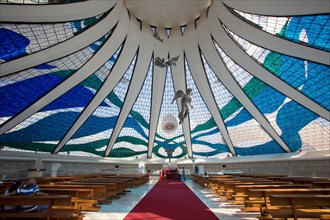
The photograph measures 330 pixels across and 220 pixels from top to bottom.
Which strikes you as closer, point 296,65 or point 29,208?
point 29,208

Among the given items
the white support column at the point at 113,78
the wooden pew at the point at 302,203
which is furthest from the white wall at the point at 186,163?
the wooden pew at the point at 302,203

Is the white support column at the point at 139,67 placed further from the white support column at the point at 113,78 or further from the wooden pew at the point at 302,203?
the wooden pew at the point at 302,203

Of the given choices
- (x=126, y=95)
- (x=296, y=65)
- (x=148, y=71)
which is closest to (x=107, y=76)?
(x=126, y=95)

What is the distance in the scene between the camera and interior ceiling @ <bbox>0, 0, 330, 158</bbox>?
14.2 metres

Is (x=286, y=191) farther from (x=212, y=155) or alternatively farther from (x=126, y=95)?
(x=212, y=155)

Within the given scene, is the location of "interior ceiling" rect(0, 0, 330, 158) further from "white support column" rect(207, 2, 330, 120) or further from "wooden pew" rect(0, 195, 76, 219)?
"wooden pew" rect(0, 195, 76, 219)

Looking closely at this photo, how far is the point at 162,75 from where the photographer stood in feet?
81.6

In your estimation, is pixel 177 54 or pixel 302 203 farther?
pixel 177 54

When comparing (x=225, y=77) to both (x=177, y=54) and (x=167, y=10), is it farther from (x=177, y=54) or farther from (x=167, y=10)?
(x=167, y=10)

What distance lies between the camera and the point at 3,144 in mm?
18750

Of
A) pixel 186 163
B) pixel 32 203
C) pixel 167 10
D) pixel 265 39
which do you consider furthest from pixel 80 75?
pixel 186 163

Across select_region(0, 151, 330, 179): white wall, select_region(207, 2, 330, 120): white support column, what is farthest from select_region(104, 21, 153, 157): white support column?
select_region(0, 151, 330, 179): white wall

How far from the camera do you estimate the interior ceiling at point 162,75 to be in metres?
14.2

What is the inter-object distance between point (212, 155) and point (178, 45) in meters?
17.3
